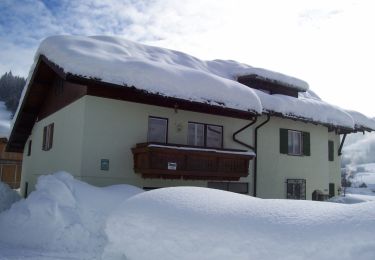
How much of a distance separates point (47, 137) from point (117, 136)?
17.3 ft

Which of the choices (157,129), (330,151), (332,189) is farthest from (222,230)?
(332,189)

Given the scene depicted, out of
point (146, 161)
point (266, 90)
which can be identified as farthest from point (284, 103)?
point (146, 161)

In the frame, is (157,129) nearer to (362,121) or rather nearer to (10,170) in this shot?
(362,121)

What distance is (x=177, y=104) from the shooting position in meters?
12.7

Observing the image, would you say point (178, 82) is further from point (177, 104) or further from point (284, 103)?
point (284, 103)

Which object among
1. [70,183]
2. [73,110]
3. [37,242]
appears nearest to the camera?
[37,242]

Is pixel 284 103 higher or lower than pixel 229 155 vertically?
higher

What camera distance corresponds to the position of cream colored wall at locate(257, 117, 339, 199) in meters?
15.5

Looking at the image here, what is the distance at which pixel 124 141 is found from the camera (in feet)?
38.9

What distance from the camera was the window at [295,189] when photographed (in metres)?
16.3

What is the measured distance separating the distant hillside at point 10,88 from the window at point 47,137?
65.3 metres

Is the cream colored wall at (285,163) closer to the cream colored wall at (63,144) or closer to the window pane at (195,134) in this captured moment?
the window pane at (195,134)

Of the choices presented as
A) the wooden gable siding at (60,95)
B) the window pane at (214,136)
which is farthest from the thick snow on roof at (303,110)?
the wooden gable siding at (60,95)

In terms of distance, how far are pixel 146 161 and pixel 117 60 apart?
3.04m
